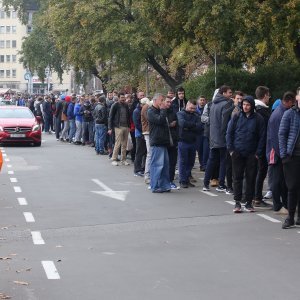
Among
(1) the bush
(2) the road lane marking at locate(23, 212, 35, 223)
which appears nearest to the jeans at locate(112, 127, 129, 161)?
(1) the bush

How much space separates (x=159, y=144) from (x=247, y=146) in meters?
3.19

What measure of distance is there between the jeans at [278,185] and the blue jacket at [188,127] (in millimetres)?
4202

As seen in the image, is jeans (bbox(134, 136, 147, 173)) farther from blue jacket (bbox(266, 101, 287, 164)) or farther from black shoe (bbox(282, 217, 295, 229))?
black shoe (bbox(282, 217, 295, 229))

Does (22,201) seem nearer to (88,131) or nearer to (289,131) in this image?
(289,131)

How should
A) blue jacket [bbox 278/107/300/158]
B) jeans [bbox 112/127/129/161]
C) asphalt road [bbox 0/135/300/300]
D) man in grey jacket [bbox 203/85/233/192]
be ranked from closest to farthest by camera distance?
asphalt road [bbox 0/135/300/300] < blue jacket [bbox 278/107/300/158] < man in grey jacket [bbox 203/85/233/192] < jeans [bbox 112/127/129/161]

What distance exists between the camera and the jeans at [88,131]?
101 feet

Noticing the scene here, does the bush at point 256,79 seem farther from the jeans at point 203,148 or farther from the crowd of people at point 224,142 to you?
the jeans at point 203,148

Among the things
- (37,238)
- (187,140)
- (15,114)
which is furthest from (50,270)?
(15,114)

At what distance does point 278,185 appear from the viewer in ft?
42.1

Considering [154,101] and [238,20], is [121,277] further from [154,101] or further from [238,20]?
[238,20]

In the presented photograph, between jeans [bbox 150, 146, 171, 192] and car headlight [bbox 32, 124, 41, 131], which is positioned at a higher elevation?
jeans [bbox 150, 146, 171, 192]

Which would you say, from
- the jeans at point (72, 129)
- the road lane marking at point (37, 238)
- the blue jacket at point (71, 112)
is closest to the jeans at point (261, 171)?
the road lane marking at point (37, 238)

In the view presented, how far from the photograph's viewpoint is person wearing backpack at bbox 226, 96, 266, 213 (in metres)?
13.3

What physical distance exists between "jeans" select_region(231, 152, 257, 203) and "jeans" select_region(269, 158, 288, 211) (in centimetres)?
35
